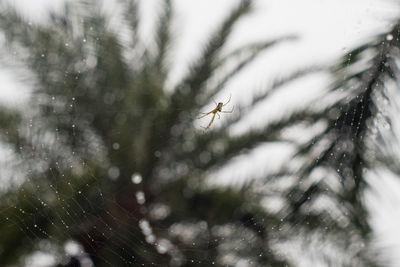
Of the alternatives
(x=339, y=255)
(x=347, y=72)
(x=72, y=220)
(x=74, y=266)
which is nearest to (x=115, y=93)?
(x=72, y=220)

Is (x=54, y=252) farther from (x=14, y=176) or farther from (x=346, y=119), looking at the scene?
(x=346, y=119)

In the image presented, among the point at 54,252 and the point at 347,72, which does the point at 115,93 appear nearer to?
the point at 54,252

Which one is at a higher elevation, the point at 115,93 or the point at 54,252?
the point at 115,93

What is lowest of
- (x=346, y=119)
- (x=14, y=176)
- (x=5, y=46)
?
(x=346, y=119)

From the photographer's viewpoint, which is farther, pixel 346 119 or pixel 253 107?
pixel 253 107

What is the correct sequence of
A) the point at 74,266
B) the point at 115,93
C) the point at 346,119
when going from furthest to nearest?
the point at 115,93 → the point at 74,266 → the point at 346,119

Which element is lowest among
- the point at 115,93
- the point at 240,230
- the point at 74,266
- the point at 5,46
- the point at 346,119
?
the point at 346,119

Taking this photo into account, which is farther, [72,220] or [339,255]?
[72,220]

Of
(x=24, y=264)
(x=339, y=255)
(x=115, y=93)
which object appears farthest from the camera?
(x=115, y=93)

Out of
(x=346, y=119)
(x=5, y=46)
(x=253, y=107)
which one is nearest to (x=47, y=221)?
(x=5, y=46)
